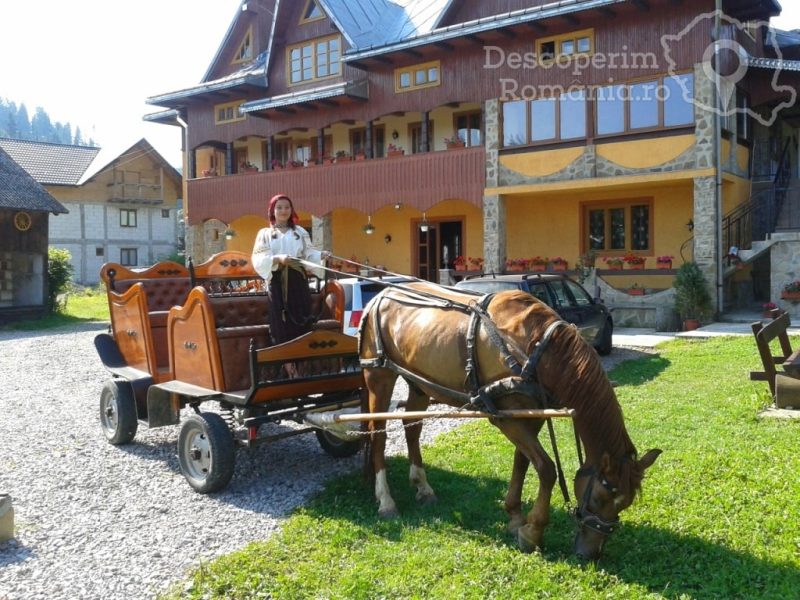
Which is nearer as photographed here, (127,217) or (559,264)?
(559,264)

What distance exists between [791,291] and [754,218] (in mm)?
3409

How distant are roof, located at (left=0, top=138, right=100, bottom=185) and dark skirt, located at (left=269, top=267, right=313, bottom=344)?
42.2 metres

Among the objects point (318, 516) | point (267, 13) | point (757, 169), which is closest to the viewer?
point (318, 516)

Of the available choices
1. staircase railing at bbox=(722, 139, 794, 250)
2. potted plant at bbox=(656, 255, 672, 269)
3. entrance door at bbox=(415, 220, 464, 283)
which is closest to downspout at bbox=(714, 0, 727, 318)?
staircase railing at bbox=(722, 139, 794, 250)

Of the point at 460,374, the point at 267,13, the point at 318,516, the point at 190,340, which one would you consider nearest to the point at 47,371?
the point at 190,340

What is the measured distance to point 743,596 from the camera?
12.9 feet

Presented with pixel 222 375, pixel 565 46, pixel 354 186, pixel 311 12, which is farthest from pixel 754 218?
pixel 222 375

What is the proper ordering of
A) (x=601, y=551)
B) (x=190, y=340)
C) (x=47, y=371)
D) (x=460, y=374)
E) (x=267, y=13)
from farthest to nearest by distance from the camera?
(x=267, y=13), (x=47, y=371), (x=190, y=340), (x=460, y=374), (x=601, y=551)

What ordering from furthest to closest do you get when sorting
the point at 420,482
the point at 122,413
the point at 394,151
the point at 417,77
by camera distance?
the point at 394,151
the point at 417,77
the point at 122,413
the point at 420,482

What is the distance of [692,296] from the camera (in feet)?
54.7

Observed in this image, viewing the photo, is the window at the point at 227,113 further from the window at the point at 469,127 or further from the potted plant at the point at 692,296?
the potted plant at the point at 692,296

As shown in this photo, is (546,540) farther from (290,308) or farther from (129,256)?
(129,256)

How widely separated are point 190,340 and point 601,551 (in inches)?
157

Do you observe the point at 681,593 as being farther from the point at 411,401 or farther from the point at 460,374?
the point at 411,401
